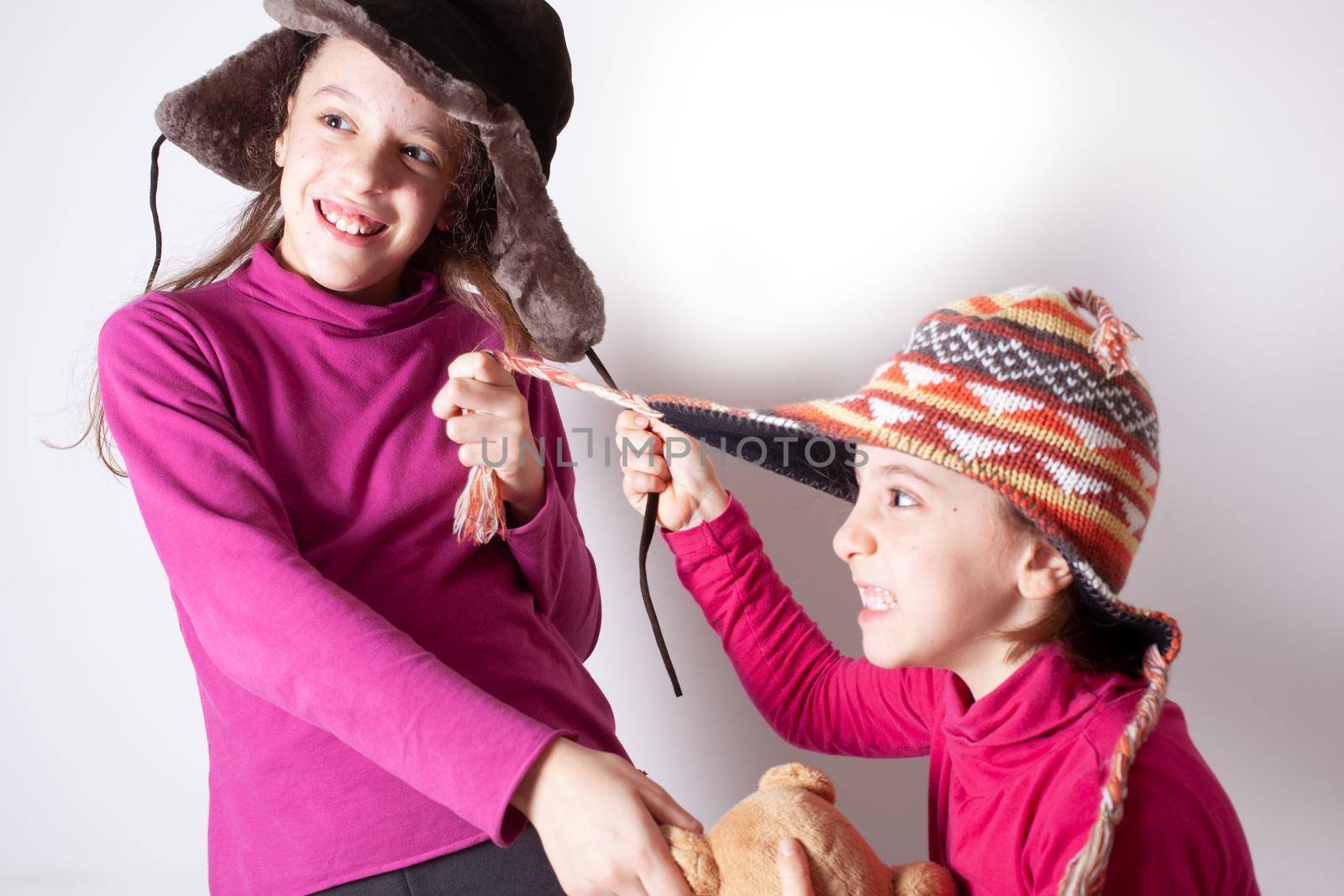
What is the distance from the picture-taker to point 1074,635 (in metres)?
1.08

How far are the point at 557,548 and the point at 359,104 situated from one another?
1.71 feet

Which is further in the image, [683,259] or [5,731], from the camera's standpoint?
[5,731]

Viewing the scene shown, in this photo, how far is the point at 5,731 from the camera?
6.08ft

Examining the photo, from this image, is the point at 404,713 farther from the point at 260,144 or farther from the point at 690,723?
the point at 690,723

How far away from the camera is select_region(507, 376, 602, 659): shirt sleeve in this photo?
1.26 metres

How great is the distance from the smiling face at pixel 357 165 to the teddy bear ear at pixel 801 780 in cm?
65

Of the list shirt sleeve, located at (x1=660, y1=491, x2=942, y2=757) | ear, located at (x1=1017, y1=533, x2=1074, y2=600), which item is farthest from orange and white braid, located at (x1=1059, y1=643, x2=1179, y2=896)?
shirt sleeve, located at (x1=660, y1=491, x2=942, y2=757)

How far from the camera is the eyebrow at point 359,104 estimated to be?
115cm

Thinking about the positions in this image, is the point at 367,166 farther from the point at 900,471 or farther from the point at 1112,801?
the point at 1112,801

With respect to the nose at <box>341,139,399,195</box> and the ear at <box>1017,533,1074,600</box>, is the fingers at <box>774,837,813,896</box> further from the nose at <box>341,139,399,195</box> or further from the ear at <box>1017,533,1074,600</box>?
the nose at <box>341,139,399,195</box>

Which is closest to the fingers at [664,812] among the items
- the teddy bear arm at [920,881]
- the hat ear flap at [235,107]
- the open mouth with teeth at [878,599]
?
the teddy bear arm at [920,881]

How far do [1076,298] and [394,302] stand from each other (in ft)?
Answer: 2.35

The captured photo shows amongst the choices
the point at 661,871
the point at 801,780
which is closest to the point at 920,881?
the point at 801,780

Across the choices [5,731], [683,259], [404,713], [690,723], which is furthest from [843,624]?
[5,731]
